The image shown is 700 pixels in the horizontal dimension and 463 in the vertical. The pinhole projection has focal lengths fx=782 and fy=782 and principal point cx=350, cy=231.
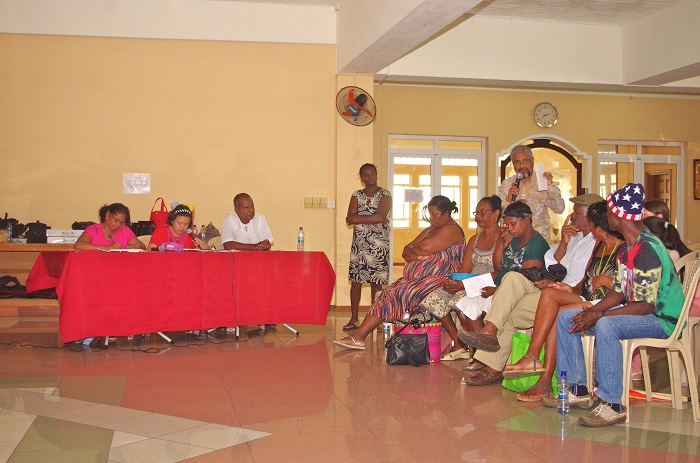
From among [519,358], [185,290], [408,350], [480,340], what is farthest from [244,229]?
[519,358]

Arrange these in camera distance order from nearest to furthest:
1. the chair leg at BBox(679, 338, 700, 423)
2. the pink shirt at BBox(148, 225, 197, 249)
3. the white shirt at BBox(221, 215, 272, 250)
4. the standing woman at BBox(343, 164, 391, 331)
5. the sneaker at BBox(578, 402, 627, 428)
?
the sneaker at BBox(578, 402, 627, 428) < the chair leg at BBox(679, 338, 700, 423) < the pink shirt at BBox(148, 225, 197, 249) < the white shirt at BBox(221, 215, 272, 250) < the standing woman at BBox(343, 164, 391, 331)

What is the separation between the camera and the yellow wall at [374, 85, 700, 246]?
403 inches

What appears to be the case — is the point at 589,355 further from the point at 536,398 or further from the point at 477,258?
the point at 477,258

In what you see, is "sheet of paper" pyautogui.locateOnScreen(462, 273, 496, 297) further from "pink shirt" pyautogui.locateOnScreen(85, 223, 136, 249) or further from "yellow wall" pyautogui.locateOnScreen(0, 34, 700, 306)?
"yellow wall" pyautogui.locateOnScreen(0, 34, 700, 306)

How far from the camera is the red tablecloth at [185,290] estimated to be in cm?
587

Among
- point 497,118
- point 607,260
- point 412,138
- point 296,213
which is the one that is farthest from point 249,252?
point 497,118

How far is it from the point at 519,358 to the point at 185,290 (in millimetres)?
2789

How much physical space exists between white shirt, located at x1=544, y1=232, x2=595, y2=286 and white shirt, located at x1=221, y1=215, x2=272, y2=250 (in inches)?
117

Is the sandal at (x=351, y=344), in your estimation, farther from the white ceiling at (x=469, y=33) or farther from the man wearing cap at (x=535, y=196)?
the white ceiling at (x=469, y=33)

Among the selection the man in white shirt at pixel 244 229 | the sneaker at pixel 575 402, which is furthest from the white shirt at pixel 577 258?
the man in white shirt at pixel 244 229

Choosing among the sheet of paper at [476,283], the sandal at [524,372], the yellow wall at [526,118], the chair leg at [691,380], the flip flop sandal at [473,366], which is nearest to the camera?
the chair leg at [691,380]

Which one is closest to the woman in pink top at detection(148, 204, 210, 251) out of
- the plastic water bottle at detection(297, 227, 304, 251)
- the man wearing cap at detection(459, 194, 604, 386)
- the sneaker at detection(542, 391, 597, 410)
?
the plastic water bottle at detection(297, 227, 304, 251)

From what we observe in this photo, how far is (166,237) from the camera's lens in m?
6.54

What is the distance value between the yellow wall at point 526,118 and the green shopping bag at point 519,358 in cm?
572
